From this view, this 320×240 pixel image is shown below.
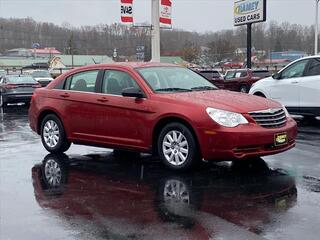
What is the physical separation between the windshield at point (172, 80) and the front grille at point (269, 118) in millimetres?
1335

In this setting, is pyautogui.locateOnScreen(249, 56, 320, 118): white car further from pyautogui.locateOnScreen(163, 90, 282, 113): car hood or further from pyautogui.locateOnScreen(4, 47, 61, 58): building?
pyautogui.locateOnScreen(4, 47, 61, 58): building

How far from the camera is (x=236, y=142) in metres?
6.96

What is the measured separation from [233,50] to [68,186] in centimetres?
6804

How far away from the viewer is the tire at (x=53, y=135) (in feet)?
30.3

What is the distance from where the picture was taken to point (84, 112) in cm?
868

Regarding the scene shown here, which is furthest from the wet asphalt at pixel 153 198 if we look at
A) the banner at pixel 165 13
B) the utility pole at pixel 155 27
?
the banner at pixel 165 13

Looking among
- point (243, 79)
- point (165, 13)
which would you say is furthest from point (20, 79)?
point (243, 79)

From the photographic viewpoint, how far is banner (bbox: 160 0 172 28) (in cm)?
1923

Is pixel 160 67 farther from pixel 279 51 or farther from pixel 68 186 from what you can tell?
pixel 279 51

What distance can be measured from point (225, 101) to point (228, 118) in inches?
16.4

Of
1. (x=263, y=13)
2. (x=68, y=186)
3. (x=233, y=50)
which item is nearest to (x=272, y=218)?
(x=68, y=186)

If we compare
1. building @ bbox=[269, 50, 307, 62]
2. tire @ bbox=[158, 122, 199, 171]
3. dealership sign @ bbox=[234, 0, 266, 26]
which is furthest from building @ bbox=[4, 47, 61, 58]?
tire @ bbox=[158, 122, 199, 171]

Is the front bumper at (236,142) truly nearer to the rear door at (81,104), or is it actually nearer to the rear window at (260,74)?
the rear door at (81,104)

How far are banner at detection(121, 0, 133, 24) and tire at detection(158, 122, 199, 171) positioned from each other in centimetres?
1136
